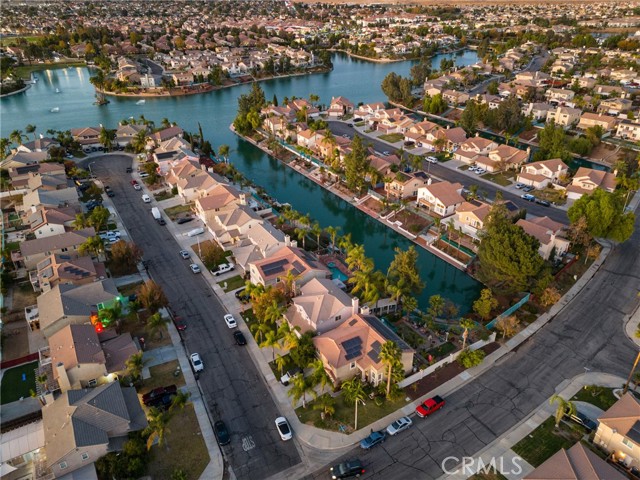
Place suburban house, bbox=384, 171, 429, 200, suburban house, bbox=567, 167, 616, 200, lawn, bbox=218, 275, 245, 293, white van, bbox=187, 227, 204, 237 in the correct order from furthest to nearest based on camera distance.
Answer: suburban house, bbox=384, 171, 429, 200 < suburban house, bbox=567, 167, 616, 200 < white van, bbox=187, 227, 204, 237 < lawn, bbox=218, 275, 245, 293

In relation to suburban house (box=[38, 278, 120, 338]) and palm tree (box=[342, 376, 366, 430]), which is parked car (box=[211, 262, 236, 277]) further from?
palm tree (box=[342, 376, 366, 430])

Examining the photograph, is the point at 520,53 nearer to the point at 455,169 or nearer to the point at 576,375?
the point at 455,169

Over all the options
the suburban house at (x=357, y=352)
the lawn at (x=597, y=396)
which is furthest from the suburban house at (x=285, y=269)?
the lawn at (x=597, y=396)

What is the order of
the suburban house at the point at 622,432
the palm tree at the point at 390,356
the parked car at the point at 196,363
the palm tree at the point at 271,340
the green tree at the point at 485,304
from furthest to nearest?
the green tree at the point at 485,304 < the parked car at the point at 196,363 < the palm tree at the point at 271,340 < the palm tree at the point at 390,356 < the suburban house at the point at 622,432

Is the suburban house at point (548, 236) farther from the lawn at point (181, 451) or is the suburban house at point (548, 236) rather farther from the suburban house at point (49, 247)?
the suburban house at point (49, 247)

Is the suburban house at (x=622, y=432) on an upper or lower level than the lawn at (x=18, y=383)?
upper

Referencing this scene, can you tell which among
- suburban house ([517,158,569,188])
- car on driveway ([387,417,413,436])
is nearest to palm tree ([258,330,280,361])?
car on driveway ([387,417,413,436])
